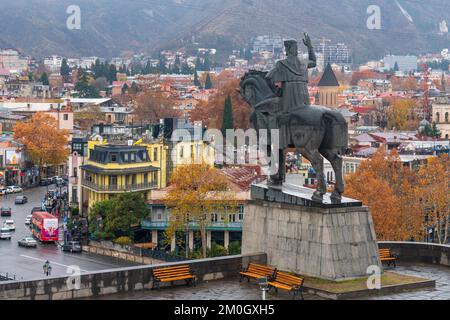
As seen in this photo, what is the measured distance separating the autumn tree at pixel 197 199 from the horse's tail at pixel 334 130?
134ft

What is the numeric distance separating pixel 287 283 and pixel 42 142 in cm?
8815

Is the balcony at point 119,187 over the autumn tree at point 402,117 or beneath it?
Answer: beneath

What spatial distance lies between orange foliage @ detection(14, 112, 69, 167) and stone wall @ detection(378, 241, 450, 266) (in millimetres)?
82297

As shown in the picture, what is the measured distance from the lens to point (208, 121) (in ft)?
495

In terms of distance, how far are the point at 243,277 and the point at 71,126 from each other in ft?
347

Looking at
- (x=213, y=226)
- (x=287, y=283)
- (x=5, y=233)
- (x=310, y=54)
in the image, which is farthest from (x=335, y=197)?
(x=5, y=233)

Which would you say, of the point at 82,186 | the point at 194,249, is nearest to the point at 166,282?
the point at 194,249

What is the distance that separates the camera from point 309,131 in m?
29.0

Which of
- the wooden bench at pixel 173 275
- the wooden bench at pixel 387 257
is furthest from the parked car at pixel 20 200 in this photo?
the wooden bench at pixel 173 275

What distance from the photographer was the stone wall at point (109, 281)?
25844 millimetres

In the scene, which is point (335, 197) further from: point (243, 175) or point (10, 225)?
point (10, 225)

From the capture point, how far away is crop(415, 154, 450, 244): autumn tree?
72625 millimetres

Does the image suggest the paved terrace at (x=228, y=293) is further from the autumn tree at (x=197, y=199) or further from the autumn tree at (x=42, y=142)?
the autumn tree at (x=42, y=142)

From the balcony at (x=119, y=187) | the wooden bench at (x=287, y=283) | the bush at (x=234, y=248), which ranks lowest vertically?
the bush at (x=234, y=248)
